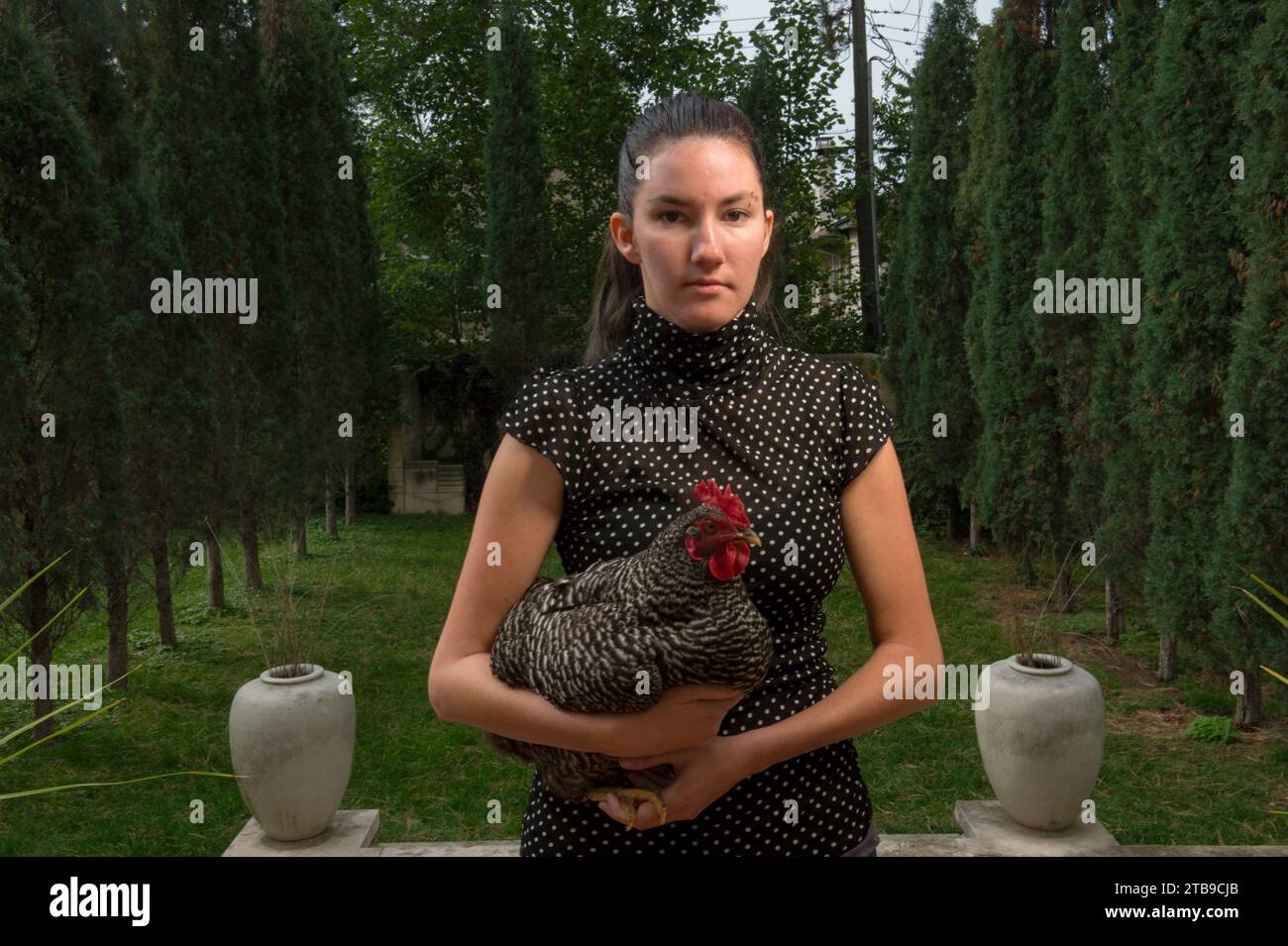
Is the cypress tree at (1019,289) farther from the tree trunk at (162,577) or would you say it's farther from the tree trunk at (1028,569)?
the tree trunk at (162,577)

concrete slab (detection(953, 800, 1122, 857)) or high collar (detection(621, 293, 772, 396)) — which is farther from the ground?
high collar (detection(621, 293, 772, 396))

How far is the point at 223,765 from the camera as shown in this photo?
230 inches

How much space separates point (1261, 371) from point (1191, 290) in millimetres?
939

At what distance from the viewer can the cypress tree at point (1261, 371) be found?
4.99 meters

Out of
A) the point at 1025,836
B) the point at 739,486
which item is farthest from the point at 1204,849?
the point at 739,486

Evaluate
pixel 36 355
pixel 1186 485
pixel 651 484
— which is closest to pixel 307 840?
pixel 36 355

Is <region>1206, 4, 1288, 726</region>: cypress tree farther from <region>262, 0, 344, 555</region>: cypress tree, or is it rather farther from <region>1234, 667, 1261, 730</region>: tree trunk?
<region>262, 0, 344, 555</region>: cypress tree

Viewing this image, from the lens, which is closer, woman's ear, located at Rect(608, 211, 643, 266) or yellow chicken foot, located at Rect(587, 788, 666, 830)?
yellow chicken foot, located at Rect(587, 788, 666, 830)

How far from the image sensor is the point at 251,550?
10055 millimetres

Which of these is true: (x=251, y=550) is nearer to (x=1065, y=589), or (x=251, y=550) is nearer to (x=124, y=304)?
(x=124, y=304)

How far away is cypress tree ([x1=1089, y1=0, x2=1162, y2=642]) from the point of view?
22.4 feet

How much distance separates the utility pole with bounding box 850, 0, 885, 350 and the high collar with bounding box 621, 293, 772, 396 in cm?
1348

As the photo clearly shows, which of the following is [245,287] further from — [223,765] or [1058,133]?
[1058,133]

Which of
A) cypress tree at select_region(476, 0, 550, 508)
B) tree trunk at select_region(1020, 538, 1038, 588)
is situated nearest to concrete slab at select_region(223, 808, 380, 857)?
tree trunk at select_region(1020, 538, 1038, 588)
